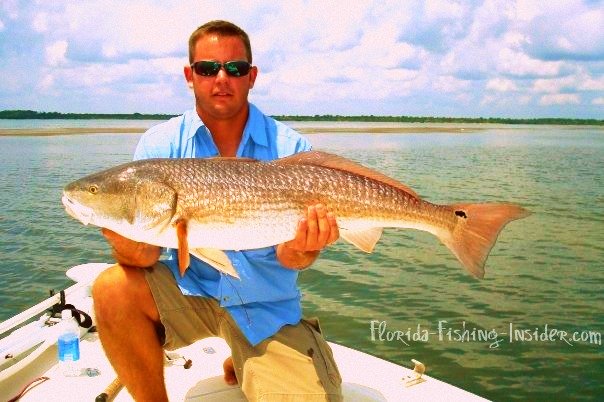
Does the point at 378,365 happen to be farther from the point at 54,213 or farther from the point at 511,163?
the point at 511,163

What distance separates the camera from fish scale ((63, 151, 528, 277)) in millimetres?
3404

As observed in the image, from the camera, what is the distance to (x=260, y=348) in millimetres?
3812

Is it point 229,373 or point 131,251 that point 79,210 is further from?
point 229,373

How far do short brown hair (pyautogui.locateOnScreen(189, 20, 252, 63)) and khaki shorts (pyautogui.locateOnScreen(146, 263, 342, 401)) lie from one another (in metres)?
1.59

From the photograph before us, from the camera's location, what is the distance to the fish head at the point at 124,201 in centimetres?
339

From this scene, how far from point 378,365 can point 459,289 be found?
4861 mm

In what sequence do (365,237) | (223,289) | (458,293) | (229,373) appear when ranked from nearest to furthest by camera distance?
(365,237) → (223,289) → (229,373) → (458,293)

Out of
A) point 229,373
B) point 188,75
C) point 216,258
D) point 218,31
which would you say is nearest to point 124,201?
point 216,258

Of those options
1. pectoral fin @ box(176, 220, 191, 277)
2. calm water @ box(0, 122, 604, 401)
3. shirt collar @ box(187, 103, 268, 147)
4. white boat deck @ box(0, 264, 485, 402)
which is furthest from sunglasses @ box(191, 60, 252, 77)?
calm water @ box(0, 122, 604, 401)

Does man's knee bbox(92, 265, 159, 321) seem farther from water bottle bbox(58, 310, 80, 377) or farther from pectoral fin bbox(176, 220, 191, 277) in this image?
water bottle bbox(58, 310, 80, 377)

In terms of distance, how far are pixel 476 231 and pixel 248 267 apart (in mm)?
1480

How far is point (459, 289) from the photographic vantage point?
9.28 meters

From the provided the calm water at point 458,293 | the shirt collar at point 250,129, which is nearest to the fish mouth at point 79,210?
A: the shirt collar at point 250,129

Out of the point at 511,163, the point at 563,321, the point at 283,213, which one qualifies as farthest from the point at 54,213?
the point at 511,163
